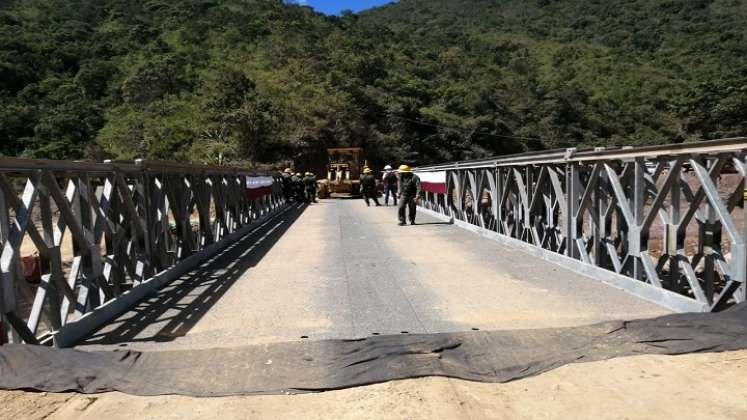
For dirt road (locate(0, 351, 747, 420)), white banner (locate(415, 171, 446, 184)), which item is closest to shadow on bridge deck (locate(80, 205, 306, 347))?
dirt road (locate(0, 351, 747, 420))

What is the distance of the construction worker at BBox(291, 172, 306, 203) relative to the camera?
94.1 feet

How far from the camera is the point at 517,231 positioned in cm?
1120

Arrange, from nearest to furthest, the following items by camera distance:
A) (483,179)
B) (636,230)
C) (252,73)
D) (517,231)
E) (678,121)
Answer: (636,230) < (517,231) < (483,179) < (252,73) < (678,121)

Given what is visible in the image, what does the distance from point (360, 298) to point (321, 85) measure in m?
53.5

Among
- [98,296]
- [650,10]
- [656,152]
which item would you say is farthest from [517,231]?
[650,10]

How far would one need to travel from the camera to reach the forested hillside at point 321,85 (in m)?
49.5

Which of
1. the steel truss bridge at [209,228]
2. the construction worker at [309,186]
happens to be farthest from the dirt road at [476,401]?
the construction worker at [309,186]

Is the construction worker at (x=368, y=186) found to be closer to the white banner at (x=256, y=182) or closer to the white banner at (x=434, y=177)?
the white banner at (x=434, y=177)

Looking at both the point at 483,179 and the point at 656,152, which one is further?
the point at 483,179

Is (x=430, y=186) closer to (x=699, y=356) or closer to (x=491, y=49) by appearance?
(x=699, y=356)

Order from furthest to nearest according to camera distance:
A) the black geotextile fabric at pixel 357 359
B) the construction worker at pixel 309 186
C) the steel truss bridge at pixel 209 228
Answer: the construction worker at pixel 309 186 → the steel truss bridge at pixel 209 228 → the black geotextile fabric at pixel 357 359

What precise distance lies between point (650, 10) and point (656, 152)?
143 m

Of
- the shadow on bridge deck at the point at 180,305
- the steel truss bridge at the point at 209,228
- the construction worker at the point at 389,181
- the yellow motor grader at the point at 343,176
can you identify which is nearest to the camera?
the steel truss bridge at the point at 209,228

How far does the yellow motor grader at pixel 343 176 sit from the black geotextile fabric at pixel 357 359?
1111 inches
